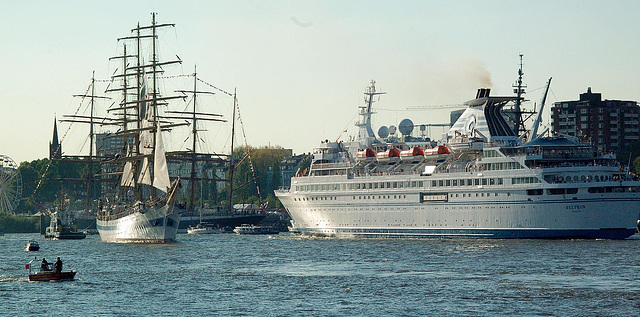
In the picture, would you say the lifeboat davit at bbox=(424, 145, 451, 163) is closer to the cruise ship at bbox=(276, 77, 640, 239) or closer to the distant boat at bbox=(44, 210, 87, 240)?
the cruise ship at bbox=(276, 77, 640, 239)

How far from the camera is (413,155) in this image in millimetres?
116438

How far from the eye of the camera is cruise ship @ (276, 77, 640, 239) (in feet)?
317

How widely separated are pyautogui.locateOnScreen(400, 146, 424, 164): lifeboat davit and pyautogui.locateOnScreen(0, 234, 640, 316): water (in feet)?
63.7

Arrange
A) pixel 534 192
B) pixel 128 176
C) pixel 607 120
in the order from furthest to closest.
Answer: pixel 607 120 < pixel 128 176 < pixel 534 192

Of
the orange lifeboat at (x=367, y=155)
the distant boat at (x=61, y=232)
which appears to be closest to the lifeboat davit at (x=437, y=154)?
the orange lifeboat at (x=367, y=155)

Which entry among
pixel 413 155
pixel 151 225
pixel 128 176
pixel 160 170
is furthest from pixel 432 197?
pixel 128 176

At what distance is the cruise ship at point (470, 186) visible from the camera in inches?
3807

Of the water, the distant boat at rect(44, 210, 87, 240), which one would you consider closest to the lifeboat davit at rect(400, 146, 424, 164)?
the water

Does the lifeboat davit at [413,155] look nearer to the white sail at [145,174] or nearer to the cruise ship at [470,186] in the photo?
the cruise ship at [470,186]

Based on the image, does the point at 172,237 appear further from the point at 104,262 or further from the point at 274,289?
the point at 274,289

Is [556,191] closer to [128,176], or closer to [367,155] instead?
[367,155]

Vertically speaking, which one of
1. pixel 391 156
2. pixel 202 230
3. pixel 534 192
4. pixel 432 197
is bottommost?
pixel 202 230

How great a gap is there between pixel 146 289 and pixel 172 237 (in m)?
47.3

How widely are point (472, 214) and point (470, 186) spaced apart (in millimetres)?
2806
